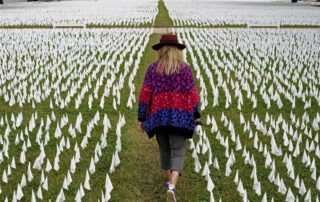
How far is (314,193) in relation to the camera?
18.8ft

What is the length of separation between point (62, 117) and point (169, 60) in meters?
4.25

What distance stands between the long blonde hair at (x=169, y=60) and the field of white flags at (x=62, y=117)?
63.7 inches

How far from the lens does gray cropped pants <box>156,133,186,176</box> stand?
16.8ft

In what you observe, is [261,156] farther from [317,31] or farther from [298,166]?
[317,31]

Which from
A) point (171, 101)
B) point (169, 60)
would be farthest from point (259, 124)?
point (169, 60)

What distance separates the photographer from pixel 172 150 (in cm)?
517

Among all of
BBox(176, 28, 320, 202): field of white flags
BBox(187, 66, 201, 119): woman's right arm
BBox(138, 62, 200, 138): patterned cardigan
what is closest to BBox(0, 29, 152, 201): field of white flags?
BBox(138, 62, 200, 138): patterned cardigan

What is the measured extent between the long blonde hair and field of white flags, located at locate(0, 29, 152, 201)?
1618mm

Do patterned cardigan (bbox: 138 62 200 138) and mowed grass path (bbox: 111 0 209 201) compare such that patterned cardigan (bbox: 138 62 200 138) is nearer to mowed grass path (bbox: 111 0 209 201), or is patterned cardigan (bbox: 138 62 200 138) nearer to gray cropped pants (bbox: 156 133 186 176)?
gray cropped pants (bbox: 156 133 186 176)

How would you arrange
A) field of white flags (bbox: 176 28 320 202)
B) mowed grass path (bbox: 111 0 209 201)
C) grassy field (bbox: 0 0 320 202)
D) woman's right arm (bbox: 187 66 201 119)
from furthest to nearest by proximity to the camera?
field of white flags (bbox: 176 28 320 202), grassy field (bbox: 0 0 320 202), mowed grass path (bbox: 111 0 209 201), woman's right arm (bbox: 187 66 201 119)

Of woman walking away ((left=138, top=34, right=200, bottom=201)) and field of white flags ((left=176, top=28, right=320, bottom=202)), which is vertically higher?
woman walking away ((left=138, top=34, right=200, bottom=201))

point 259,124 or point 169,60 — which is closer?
point 169,60

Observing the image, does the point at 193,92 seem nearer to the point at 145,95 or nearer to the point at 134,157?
the point at 145,95

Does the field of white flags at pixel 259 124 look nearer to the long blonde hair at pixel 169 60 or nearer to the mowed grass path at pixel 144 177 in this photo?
the mowed grass path at pixel 144 177
